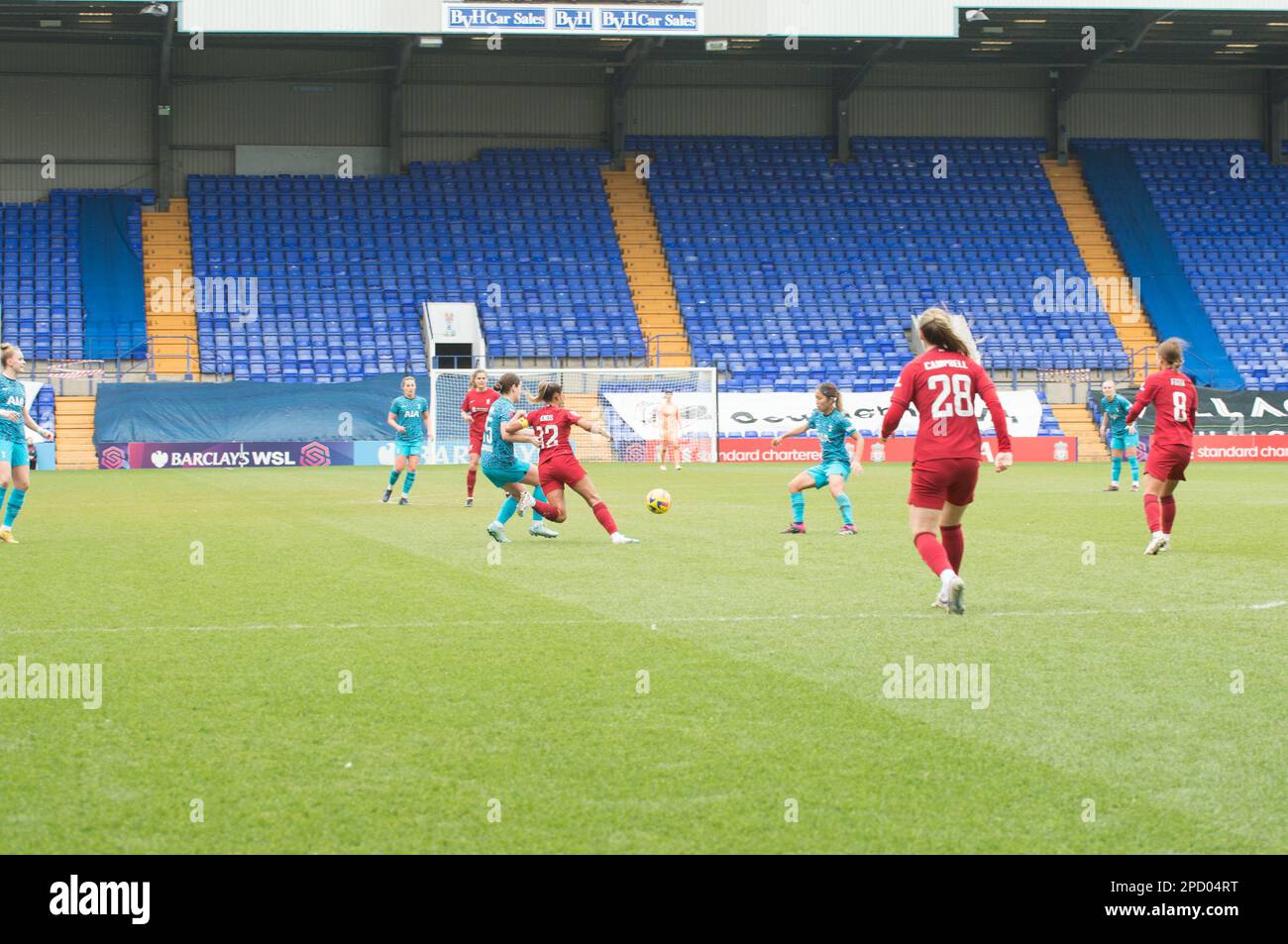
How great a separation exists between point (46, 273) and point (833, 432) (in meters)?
33.6

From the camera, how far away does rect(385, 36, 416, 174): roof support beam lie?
1879 inches

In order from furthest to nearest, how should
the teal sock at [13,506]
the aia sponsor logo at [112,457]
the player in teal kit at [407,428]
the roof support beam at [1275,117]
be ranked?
1. the roof support beam at [1275,117]
2. the aia sponsor logo at [112,457]
3. the player in teal kit at [407,428]
4. the teal sock at [13,506]

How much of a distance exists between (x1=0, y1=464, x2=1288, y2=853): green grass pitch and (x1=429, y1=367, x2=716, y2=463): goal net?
24.9 m

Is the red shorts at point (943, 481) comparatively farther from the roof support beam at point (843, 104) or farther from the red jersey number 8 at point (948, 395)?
the roof support beam at point (843, 104)

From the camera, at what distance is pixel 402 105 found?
165 ft

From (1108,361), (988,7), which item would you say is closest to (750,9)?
(988,7)

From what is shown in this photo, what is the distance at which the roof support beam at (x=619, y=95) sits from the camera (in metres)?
48.7

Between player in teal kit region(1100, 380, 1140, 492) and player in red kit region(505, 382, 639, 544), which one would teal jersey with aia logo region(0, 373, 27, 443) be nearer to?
player in red kit region(505, 382, 639, 544)

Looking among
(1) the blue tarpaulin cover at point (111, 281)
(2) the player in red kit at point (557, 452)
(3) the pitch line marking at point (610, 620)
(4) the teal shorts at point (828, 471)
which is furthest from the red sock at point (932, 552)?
(1) the blue tarpaulin cover at point (111, 281)

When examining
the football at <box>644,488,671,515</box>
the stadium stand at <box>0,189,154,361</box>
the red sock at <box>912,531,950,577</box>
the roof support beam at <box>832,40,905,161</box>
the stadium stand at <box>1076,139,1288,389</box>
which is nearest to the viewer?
the red sock at <box>912,531,950,577</box>

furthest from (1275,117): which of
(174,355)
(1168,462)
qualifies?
(1168,462)

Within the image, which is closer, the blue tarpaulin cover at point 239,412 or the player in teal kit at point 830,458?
the player in teal kit at point 830,458
